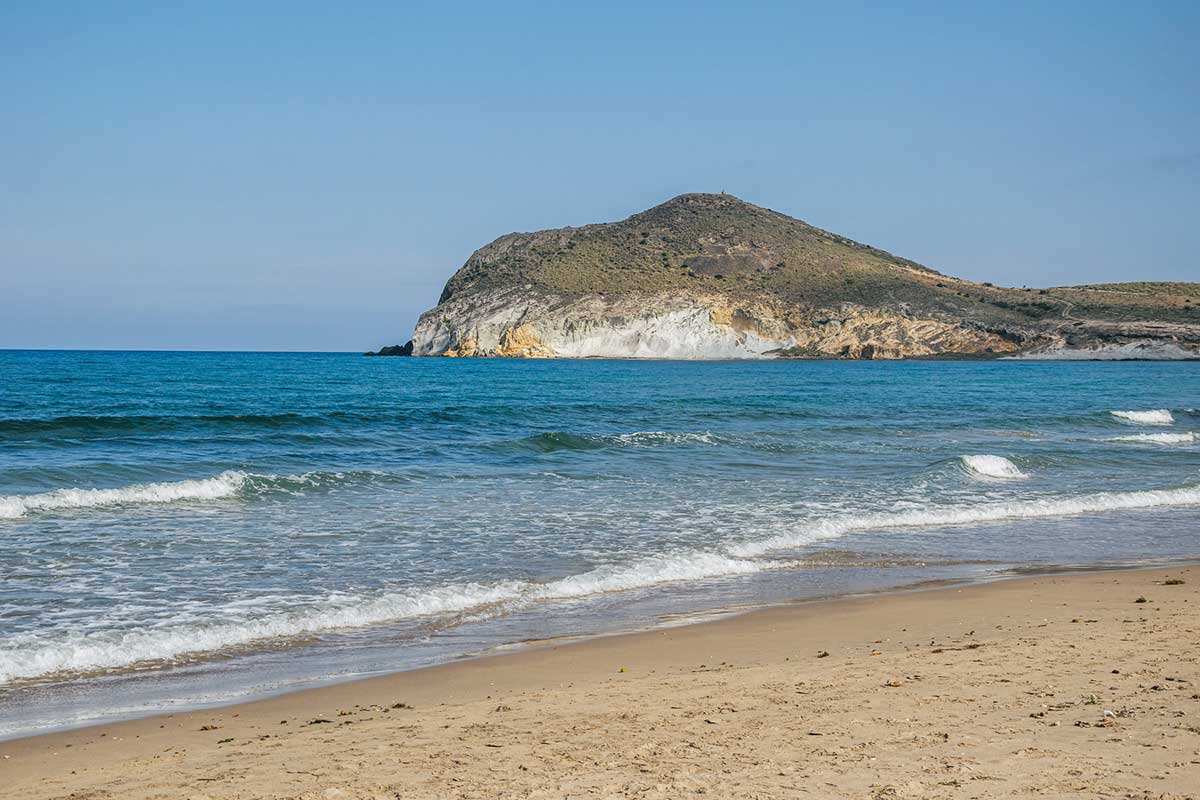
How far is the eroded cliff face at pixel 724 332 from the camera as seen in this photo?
4299 inches

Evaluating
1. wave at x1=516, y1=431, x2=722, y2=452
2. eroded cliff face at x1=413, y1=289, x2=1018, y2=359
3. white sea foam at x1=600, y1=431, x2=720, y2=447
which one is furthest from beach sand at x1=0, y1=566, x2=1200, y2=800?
eroded cliff face at x1=413, y1=289, x2=1018, y2=359

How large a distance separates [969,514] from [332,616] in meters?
11.0

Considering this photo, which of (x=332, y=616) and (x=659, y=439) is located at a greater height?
(x=659, y=439)

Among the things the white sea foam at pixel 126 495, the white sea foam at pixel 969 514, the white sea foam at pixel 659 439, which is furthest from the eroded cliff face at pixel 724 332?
the white sea foam at pixel 126 495

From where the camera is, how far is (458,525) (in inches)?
560

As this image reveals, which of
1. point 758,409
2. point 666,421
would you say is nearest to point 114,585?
point 666,421

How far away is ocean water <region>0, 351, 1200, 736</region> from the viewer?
8.40 metres

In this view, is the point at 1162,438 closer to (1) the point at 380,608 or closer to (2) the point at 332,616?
(1) the point at 380,608

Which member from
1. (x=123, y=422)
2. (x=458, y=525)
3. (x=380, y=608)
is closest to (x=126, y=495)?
(x=458, y=525)

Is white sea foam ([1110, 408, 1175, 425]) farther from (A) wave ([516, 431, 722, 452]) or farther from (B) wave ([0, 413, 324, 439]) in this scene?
(B) wave ([0, 413, 324, 439])

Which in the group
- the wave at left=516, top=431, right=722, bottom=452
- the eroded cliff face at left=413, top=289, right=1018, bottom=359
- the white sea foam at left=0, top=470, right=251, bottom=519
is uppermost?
the eroded cliff face at left=413, top=289, right=1018, bottom=359

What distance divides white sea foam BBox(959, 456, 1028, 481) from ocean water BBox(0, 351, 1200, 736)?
74mm

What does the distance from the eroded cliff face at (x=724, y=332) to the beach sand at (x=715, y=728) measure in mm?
102701

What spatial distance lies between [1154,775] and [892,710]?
1.53 m
